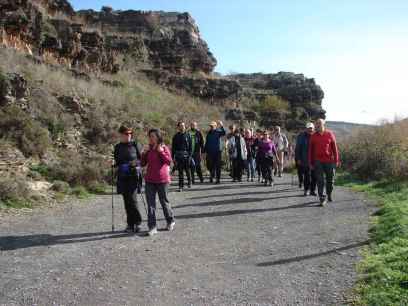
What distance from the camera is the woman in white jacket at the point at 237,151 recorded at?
16.3 m

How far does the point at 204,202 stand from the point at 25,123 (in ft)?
20.0

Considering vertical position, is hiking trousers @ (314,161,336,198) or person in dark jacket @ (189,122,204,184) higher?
person in dark jacket @ (189,122,204,184)

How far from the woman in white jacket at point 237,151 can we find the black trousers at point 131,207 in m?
8.27

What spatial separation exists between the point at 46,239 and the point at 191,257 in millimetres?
2704

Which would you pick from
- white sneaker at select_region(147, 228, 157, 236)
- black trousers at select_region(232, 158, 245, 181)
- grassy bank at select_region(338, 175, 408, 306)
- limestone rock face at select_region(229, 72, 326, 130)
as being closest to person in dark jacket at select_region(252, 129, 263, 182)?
black trousers at select_region(232, 158, 245, 181)

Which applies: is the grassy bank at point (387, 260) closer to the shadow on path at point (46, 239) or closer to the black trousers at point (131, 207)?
the black trousers at point (131, 207)

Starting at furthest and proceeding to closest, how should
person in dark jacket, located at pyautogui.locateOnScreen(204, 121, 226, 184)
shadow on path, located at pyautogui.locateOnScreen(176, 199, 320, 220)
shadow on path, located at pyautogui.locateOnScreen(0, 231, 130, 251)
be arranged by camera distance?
1. person in dark jacket, located at pyautogui.locateOnScreen(204, 121, 226, 184)
2. shadow on path, located at pyautogui.locateOnScreen(176, 199, 320, 220)
3. shadow on path, located at pyautogui.locateOnScreen(0, 231, 130, 251)

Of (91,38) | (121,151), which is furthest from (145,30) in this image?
(121,151)

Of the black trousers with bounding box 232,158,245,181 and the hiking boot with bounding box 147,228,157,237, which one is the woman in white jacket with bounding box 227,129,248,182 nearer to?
the black trousers with bounding box 232,158,245,181

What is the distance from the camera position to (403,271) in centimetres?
576

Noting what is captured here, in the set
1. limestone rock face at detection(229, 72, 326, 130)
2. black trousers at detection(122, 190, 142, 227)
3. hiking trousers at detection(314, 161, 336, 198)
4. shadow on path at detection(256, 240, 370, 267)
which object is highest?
limestone rock face at detection(229, 72, 326, 130)

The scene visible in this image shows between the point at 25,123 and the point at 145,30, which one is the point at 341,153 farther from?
the point at 145,30

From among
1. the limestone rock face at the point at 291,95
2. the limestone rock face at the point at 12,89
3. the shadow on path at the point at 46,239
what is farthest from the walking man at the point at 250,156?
the limestone rock face at the point at 291,95

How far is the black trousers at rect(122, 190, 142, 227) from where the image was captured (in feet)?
27.4
